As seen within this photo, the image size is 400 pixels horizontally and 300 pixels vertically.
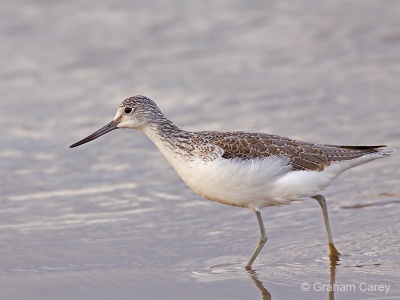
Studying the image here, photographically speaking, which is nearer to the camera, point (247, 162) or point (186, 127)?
point (247, 162)

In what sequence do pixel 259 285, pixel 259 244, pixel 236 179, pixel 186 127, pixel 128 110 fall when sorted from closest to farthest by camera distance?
pixel 259 285
pixel 236 179
pixel 259 244
pixel 128 110
pixel 186 127

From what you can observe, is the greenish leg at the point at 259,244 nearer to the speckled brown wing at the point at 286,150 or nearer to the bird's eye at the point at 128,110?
the speckled brown wing at the point at 286,150

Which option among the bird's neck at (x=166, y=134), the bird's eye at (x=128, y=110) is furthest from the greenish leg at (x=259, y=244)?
the bird's eye at (x=128, y=110)

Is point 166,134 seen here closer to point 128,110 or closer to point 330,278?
point 128,110

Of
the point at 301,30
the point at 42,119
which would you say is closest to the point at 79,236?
the point at 42,119

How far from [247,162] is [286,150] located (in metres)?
0.56

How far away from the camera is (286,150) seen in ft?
30.3

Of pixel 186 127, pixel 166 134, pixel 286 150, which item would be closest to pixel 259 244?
pixel 286 150

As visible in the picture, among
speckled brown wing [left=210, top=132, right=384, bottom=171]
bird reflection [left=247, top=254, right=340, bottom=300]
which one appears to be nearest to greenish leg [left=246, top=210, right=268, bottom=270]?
bird reflection [left=247, top=254, right=340, bottom=300]

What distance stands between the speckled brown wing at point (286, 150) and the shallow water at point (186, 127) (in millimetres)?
841

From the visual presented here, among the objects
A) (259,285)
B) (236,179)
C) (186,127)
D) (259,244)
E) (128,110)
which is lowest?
(259,285)

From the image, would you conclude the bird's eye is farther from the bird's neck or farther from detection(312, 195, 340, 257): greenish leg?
detection(312, 195, 340, 257): greenish leg

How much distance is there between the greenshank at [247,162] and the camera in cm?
880

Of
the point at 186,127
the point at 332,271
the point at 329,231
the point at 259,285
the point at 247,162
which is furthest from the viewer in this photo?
the point at 186,127
